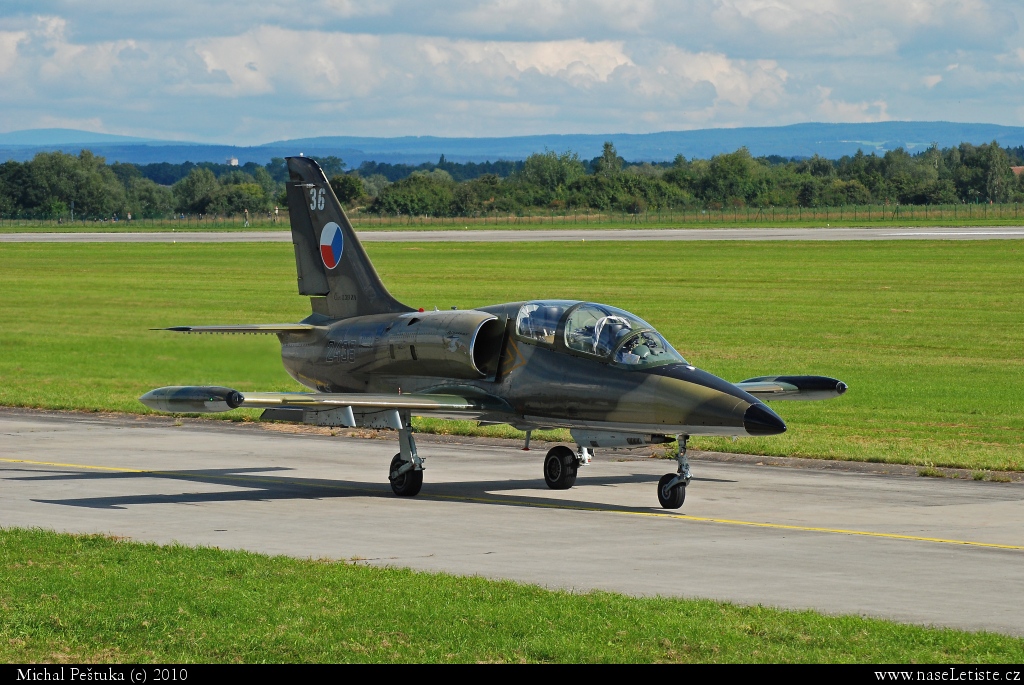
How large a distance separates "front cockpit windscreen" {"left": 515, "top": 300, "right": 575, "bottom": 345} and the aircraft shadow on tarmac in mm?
2391

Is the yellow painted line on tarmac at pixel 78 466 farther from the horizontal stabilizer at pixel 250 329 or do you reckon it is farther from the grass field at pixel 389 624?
the grass field at pixel 389 624

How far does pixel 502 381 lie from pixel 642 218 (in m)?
128

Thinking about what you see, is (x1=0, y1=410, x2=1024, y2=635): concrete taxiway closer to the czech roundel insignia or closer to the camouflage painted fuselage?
the camouflage painted fuselage

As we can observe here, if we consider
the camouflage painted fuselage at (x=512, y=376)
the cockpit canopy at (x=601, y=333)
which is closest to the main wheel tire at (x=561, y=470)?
the camouflage painted fuselage at (x=512, y=376)

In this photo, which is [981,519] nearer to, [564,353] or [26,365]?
[564,353]

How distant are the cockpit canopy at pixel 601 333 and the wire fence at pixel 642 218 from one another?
337 ft

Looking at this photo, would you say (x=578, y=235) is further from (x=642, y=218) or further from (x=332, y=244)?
(x=332, y=244)

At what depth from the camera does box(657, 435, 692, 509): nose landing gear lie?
64.3ft

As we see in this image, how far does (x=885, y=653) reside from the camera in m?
11.2

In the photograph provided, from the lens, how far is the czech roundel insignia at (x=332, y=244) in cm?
2509

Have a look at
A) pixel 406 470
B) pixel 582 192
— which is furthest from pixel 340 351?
pixel 582 192

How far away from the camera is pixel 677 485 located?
64.3 feet
